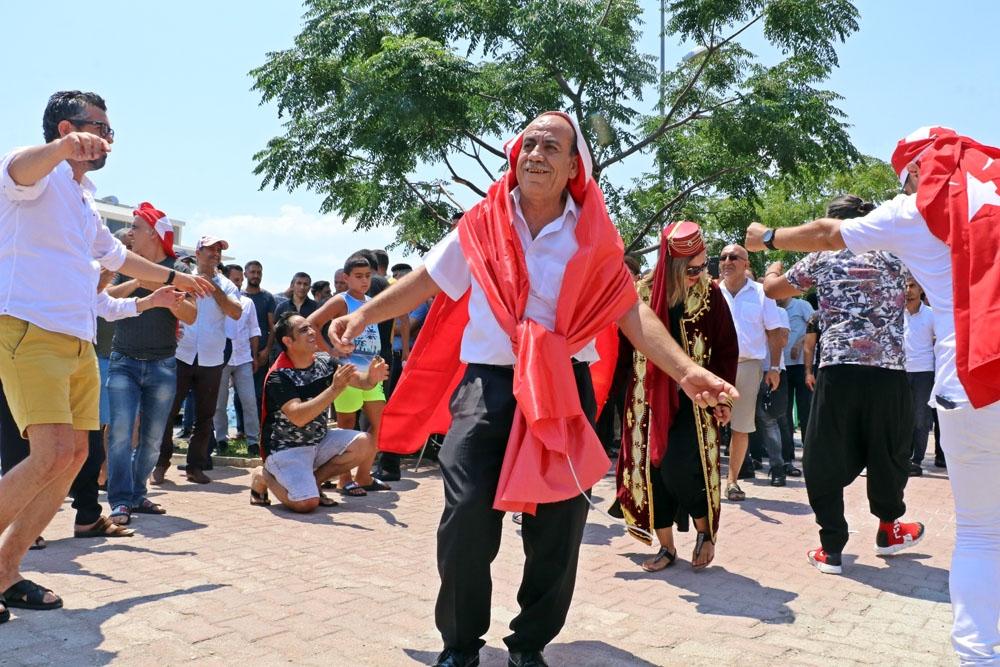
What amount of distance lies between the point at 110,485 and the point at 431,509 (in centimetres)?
250

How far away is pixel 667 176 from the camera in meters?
12.7

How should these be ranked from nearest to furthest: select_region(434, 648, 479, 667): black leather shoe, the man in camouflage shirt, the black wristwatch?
select_region(434, 648, 479, 667): black leather shoe
the black wristwatch
the man in camouflage shirt

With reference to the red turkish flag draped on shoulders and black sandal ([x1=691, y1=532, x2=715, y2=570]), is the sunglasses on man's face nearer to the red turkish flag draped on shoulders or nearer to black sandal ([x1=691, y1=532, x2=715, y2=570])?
black sandal ([x1=691, y1=532, x2=715, y2=570])

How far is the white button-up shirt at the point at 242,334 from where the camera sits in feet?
33.3

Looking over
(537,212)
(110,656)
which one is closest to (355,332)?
(537,212)

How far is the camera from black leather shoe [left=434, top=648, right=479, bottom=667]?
348 centimetres

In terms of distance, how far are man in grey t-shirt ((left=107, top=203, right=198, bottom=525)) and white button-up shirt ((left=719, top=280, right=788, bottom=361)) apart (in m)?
5.01

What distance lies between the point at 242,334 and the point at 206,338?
1590 mm

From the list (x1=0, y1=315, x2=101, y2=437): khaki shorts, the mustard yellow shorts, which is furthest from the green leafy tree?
(x1=0, y1=315, x2=101, y2=437): khaki shorts

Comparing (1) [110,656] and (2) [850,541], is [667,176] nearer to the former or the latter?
(2) [850,541]

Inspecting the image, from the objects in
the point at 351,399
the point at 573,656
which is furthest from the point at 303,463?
the point at 573,656

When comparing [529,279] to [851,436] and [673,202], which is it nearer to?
[851,436]

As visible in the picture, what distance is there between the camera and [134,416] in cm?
661

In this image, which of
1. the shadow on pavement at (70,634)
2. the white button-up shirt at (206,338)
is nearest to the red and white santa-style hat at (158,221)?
the white button-up shirt at (206,338)
